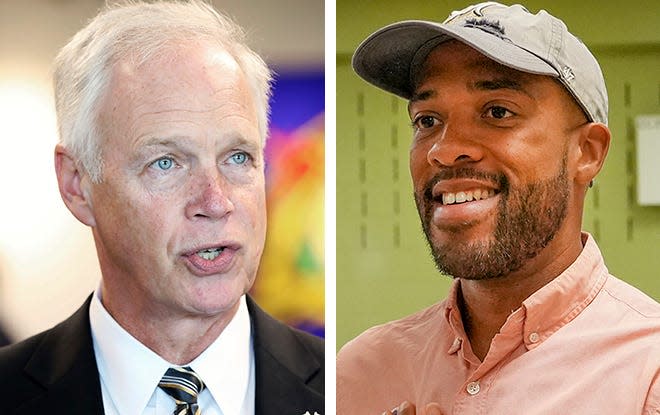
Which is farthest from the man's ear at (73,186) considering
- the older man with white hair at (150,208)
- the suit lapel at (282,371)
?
the suit lapel at (282,371)

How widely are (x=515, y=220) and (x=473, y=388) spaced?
1.21ft

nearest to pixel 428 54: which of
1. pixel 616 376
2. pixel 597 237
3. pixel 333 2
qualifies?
pixel 333 2

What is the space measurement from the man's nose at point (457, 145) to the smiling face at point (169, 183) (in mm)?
443

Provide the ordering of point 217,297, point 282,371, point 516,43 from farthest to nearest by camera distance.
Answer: point 282,371, point 217,297, point 516,43

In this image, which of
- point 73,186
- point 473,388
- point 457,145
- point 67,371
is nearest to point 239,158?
point 73,186

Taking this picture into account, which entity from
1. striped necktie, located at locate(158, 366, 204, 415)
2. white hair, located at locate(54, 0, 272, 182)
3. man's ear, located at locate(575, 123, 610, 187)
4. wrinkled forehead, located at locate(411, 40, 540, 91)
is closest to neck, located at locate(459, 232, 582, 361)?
man's ear, located at locate(575, 123, 610, 187)

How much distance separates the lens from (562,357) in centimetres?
190

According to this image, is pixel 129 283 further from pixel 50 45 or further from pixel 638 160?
pixel 638 160

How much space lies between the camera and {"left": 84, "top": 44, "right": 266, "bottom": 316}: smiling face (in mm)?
1955

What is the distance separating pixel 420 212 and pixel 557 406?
541mm

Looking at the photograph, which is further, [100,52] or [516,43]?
[100,52]

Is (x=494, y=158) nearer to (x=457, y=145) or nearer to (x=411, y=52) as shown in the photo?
(x=457, y=145)

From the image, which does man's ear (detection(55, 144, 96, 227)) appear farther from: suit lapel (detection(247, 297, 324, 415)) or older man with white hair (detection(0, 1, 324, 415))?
suit lapel (detection(247, 297, 324, 415))

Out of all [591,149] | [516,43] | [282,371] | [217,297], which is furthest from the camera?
[282,371]
